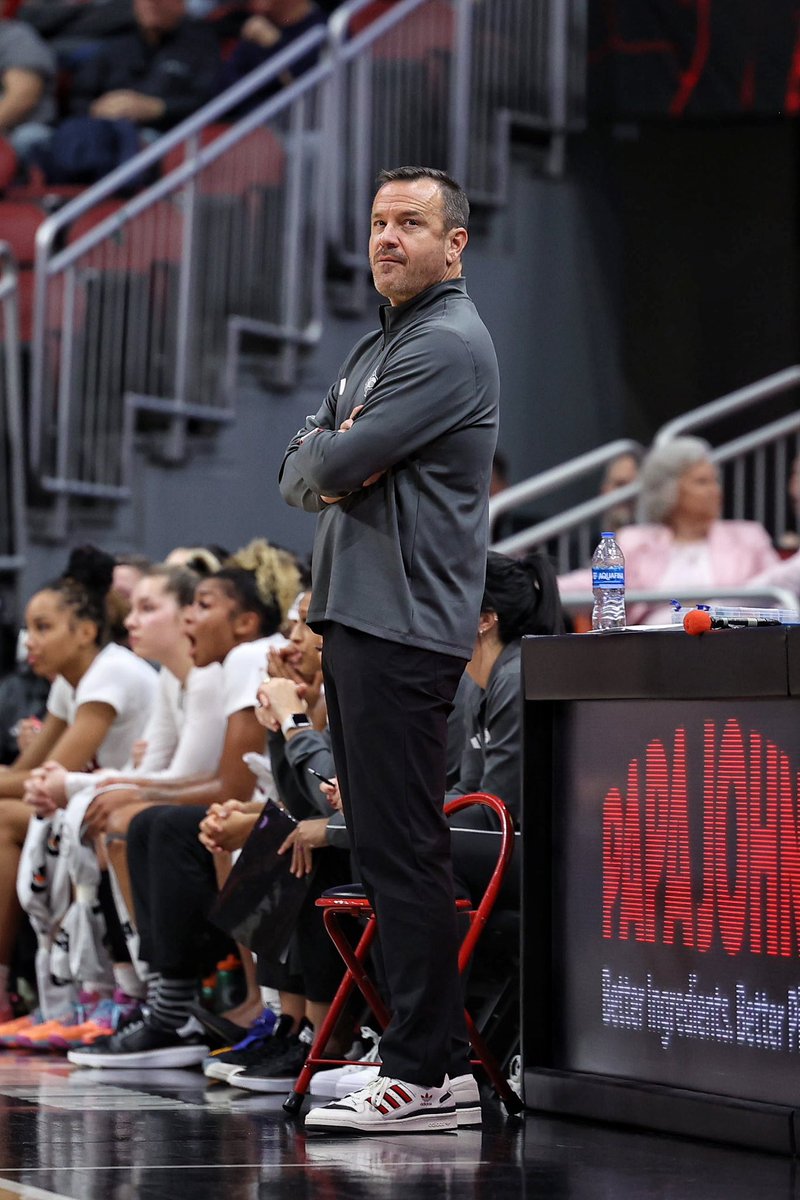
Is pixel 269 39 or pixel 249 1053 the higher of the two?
pixel 269 39

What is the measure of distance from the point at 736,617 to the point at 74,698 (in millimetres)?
3308

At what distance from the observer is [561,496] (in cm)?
1050

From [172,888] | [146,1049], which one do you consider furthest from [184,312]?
[146,1049]

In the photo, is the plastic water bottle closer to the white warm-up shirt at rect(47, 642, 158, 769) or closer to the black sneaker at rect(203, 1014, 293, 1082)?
the black sneaker at rect(203, 1014, 293, 1082)

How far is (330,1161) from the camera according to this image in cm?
370

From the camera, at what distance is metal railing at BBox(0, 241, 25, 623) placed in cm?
840

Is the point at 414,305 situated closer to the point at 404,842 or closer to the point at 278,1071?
the point at 404,842

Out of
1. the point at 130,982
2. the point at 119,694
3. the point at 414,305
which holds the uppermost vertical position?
the point at 414,305

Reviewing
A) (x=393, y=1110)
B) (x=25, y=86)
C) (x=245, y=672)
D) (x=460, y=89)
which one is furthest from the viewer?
(x=25, y=86)

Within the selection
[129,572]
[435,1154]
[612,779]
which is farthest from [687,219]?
[435,1154]

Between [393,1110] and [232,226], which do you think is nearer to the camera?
[393,1110]

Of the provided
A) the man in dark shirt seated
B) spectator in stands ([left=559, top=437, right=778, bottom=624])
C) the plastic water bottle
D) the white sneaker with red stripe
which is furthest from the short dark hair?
the man in dark shirt seated

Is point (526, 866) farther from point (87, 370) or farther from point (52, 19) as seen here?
point (52, 19)

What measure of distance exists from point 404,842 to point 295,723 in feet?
3.61
